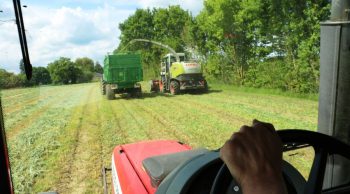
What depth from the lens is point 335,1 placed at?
6.72 ft

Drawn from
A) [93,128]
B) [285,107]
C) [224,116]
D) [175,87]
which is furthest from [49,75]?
[175,87]

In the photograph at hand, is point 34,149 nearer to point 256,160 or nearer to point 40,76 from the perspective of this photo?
point 40,76

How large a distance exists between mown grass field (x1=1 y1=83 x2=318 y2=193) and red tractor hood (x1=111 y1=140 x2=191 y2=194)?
0.64 metres

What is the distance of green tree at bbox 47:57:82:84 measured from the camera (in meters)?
1.61

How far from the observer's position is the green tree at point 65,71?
161 cm

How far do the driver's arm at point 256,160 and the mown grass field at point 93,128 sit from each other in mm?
944

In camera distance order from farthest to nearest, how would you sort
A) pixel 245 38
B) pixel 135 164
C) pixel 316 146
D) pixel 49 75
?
pixel 245 38, pixel 135 164, pixel 49 75, pixel 316 146

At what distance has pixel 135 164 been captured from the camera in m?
1.98

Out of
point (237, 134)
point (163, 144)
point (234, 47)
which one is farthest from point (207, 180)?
point (234, 47)

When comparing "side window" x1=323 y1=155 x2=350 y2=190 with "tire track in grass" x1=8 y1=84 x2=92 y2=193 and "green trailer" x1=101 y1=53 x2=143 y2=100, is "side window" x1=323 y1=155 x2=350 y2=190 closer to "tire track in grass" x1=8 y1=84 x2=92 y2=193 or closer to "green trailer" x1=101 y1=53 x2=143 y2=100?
"tire track in grass" x1=8 y1=84 x2=92 y2=193

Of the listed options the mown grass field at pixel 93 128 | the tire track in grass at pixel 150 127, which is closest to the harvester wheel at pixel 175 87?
the mown grass field at pixel 93 128

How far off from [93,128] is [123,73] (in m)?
6.24

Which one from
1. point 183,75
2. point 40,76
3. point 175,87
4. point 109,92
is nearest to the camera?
point 40,76

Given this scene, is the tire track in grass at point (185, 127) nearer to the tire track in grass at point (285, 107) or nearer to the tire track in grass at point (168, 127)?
the tire track in grass at point (168, 127)
